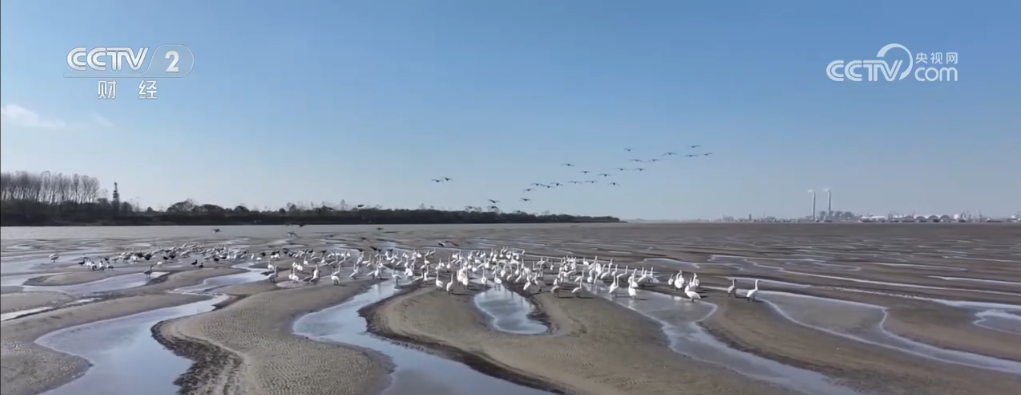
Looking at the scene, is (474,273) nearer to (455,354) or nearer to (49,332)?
(455,354)

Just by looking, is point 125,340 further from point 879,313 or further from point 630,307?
point 879,313

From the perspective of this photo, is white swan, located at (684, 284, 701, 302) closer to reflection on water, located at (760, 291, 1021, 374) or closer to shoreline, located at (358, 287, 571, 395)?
reflection on water, located at (760, 291, 1021, 374)

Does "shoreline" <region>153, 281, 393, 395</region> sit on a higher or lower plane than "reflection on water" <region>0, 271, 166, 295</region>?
lower

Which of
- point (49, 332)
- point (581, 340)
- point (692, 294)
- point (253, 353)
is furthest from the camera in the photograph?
point (692, 294)

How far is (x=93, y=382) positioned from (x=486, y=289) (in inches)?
468

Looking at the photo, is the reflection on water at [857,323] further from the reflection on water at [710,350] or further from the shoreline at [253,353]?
the shoreline at [253,353]

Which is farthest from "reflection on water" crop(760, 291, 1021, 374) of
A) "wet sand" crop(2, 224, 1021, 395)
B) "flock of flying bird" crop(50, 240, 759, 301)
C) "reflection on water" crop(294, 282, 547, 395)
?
"reflection on water" crop(294, 282, 547, 395)

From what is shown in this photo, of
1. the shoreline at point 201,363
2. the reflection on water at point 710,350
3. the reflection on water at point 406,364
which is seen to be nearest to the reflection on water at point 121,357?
the shoreline at point 201,363

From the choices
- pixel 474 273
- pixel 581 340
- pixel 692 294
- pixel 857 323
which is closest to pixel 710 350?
pixel 581 340

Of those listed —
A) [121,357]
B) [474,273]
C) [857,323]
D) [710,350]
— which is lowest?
[121,357]

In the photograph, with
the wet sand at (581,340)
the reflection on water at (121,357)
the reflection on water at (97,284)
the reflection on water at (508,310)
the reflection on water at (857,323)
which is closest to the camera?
the reflection on water at (121,357)

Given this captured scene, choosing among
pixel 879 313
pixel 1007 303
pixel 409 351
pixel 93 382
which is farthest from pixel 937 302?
pixel 93 382

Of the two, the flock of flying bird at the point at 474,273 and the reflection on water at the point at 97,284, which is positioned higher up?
the flock of flying bird at the point at 474,273

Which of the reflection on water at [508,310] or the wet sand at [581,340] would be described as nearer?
the wet sand at [581,340]
